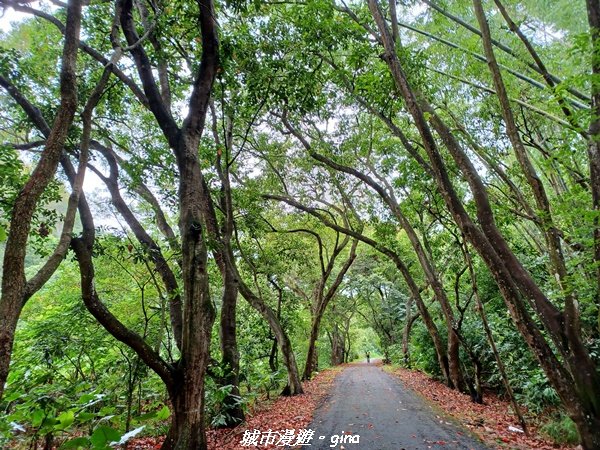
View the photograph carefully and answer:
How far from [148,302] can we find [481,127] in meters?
10.7

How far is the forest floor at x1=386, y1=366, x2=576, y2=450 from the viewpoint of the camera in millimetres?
5840

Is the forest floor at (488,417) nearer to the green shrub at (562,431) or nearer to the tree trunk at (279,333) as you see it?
the green shrub at (562,431)

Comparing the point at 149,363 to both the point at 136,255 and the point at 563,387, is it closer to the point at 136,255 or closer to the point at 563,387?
the point at 136,255

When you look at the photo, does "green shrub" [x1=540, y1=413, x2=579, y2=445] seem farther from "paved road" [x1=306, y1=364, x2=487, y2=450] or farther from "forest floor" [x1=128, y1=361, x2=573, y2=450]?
"paved road" [x1=306, y1=364, x2=487, y2=450]

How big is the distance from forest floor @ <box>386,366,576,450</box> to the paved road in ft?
1.14

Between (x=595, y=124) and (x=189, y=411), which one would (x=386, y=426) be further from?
(x=595, y=124)

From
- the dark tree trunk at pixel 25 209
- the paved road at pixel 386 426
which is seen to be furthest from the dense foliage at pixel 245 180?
the paved road at pixel 386 426

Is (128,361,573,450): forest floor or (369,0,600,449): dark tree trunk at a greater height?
(369,0,600,449): dark tree trunk

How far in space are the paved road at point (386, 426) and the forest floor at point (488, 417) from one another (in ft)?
1.14

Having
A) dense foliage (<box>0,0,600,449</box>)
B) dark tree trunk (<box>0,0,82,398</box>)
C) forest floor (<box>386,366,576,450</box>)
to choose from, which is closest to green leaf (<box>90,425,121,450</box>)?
dense foliage (<box>0,0,600,449</box>)

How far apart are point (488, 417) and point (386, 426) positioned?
252 centimetres

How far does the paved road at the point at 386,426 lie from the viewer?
19.3 feet

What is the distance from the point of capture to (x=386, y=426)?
7.07 metres

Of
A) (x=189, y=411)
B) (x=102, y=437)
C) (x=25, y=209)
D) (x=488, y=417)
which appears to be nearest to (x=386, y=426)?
(x=488, y=417)
